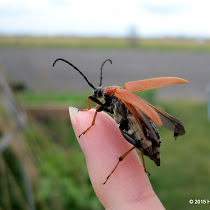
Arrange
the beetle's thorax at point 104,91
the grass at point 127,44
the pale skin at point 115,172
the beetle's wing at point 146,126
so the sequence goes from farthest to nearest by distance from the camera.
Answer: the grass at point 127,44, the beetle's thorax at point 104,91, the beetle's wing at point 146,126, the pale skin at point 115,172

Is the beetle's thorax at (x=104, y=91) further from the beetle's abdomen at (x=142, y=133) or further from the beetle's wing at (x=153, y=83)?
the beetle's abdomen at (x=142, y=133)

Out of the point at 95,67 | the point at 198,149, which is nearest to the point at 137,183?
the point at 198,149

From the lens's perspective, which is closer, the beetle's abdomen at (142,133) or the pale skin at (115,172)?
the pale skin at (115,172)

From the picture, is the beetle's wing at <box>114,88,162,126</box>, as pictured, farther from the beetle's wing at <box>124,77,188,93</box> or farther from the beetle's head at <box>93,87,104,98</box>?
the beetle's head at <box>93,87,104,98</box>

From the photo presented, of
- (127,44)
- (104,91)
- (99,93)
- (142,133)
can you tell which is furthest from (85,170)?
(127,44)

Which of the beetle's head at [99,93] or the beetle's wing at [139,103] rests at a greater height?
the beetle's wing at [139,103]

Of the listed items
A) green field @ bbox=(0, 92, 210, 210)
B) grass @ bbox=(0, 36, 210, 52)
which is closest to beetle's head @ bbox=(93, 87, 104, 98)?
green field @ bbox=(0, 92, 210, 210)

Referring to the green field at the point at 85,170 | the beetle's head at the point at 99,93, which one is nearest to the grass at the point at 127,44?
the green field at the point at 85,170
